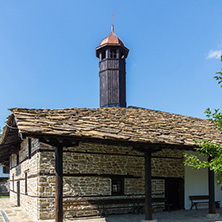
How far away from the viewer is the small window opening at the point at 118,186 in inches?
372

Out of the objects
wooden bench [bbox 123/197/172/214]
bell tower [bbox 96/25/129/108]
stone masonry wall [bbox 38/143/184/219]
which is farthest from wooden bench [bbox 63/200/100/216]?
bell tower [bbox 96/25/129/108]

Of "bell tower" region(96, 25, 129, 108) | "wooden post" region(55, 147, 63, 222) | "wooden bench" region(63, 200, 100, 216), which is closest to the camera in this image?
"wooden post" region(55, 147, 63, 222)

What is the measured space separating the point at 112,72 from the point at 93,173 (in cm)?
640

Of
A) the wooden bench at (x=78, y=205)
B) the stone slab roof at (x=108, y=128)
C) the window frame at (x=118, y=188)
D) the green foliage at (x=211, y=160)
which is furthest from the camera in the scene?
the window frame at (x=118, y=188)

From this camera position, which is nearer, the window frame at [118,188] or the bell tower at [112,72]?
the window frame at [118,188]

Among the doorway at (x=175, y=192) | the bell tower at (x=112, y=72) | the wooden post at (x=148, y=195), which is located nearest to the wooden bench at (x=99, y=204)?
the wooden post at (x=148, y=195)

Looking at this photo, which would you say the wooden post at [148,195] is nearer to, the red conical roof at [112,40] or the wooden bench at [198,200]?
the wooden bench at [198,200]

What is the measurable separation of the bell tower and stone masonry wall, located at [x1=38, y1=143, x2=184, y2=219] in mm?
4422

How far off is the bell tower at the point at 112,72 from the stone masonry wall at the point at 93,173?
442cm

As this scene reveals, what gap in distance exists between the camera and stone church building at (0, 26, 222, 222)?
6.82m

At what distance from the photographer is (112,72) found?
551 inches

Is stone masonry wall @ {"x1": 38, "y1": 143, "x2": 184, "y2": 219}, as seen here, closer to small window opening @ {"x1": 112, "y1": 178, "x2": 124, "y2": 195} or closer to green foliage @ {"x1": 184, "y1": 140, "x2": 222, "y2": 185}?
small window opening @ {"x1": 112, "y1": 178, "x2": 124, "y2": 195}

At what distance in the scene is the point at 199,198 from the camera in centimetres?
1086

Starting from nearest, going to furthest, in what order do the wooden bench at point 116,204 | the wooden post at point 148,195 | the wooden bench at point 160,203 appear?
the wooden post at point 148,195 < the wooden bench at point 116,204 < the wooden bench at point 160,203
